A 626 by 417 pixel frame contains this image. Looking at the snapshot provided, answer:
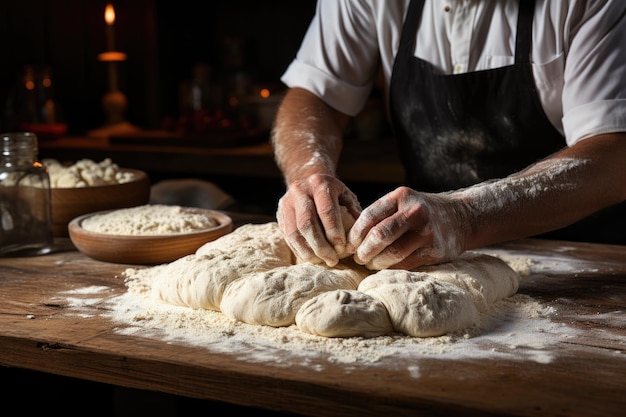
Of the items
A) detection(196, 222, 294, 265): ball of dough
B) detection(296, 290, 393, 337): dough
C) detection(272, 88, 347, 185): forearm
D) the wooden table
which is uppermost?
detection(272, 88, 347, 185): forearm

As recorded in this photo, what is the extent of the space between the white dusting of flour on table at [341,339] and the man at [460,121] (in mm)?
233

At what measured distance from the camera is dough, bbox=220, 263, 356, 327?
4.75 feet

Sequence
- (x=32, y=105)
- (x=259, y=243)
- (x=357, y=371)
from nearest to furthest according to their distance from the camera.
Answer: (x=357, y=371) < (x=259, y=243) < (x=32, y=105)

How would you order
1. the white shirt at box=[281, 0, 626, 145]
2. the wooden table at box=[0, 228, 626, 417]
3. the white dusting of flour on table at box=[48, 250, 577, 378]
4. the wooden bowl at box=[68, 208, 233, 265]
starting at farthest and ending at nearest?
1. the white shirt at box=[281, 0, 626, 145]
2. the wooden bowl at box=[68, 208, 233, 265]
3. the white dusting of flour on table at box=[48, 250, 577, 378]
4. the wooden table at box=[0, 228, 626, 417]

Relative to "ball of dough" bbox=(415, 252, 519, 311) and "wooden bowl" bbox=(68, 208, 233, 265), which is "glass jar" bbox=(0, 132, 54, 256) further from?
"ball of dough" bbox=(415, 252, 519, 311)

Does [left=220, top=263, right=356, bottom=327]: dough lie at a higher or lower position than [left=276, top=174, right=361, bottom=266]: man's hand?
lower

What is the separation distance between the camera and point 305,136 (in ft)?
7.36

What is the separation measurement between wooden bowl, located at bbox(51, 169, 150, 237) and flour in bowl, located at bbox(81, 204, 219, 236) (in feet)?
0.39

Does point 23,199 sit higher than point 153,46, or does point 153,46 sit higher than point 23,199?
point 153,46

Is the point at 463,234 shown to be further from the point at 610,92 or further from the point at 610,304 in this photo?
the point at 610,92

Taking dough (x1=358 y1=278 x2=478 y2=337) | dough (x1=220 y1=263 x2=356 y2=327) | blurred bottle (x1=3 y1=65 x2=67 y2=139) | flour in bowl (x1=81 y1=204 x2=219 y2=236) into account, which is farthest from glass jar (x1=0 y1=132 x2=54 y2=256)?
blurred bottle (x1=3 y1=65 x2=67 y2=139)

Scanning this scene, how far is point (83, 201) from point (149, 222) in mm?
312

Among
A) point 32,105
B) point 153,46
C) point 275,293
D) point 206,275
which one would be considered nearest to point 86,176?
point 206,275

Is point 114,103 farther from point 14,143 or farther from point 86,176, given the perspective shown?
point 14,143
